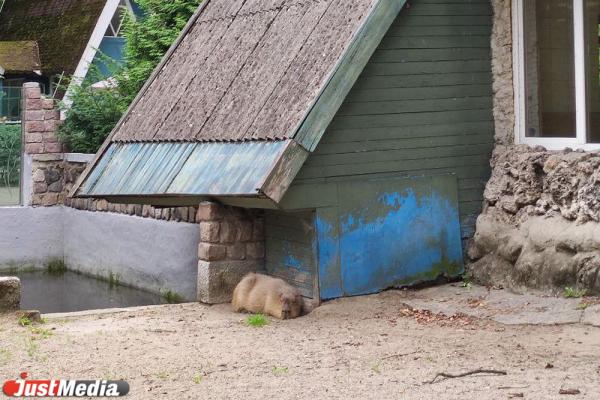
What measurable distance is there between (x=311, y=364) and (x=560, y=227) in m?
3.09

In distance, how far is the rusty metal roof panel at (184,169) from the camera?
32.9 feet

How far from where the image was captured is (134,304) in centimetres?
1340

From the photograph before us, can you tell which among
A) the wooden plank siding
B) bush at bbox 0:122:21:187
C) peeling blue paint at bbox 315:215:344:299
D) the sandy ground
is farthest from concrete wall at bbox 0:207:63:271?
the wooden plank siding

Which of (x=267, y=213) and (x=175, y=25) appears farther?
(x=175, y=25)

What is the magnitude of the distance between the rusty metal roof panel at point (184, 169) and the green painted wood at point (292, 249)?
794mm

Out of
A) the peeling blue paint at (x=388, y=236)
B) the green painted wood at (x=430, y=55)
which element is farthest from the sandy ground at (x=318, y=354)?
the green painted wood at (x=430, y=55)

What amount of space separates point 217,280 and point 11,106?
7544mm

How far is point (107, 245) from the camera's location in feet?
49.4

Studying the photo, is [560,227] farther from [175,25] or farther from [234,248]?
[175,25]

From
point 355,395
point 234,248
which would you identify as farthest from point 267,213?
point 355,395

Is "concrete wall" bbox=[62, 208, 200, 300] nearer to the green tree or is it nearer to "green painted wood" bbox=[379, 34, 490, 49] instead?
the green tree

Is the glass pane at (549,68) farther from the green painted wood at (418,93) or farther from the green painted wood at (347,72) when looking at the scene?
the green painted wood at (347,72)

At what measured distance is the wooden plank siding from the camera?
10438mm

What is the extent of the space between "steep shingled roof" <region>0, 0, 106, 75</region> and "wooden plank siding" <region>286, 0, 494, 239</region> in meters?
13.0
